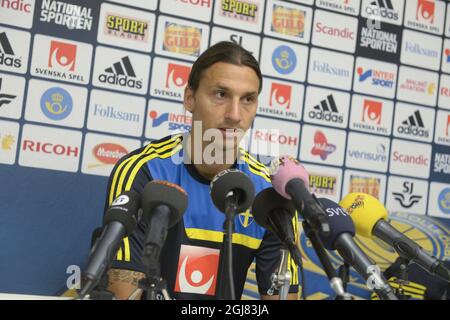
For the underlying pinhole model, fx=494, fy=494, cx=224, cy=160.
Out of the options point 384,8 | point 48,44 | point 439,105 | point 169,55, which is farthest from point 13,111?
point 439,105

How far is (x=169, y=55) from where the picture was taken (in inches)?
86.4

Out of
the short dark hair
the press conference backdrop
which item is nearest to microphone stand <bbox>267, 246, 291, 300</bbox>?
the short dark hair

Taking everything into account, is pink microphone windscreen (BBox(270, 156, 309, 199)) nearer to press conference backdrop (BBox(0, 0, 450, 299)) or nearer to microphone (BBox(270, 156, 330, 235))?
microphone (BBox(270, 156, 330, 235))

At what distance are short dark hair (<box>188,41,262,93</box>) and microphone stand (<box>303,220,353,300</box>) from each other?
64 cm

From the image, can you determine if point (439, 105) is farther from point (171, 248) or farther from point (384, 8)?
point (171, 248)

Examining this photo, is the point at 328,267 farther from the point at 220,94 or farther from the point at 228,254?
the point at 220,94

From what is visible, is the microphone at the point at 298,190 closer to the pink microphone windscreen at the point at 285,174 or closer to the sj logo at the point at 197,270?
the pink microphone windscreen at the point at 285,174

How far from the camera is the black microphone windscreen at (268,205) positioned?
808mm

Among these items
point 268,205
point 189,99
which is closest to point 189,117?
point 189,99

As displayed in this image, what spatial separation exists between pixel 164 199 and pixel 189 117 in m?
1.56

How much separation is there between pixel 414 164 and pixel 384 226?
1737mm

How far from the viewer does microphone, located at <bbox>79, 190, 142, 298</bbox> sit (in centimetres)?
61

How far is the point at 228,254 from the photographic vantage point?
2.34ft

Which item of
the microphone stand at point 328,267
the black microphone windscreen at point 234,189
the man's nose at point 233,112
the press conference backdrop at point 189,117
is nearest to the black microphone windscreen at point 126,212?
the black microphone windscreen at point 234,189
